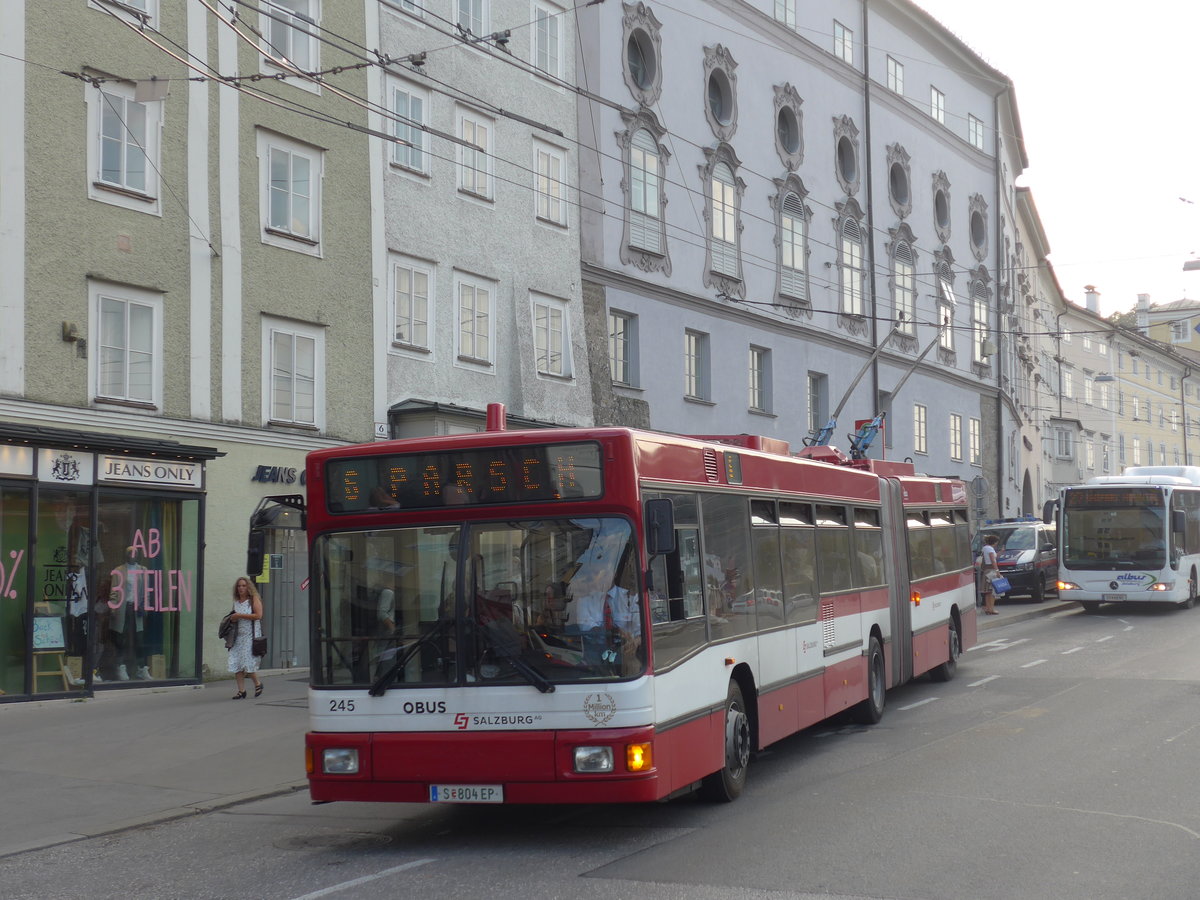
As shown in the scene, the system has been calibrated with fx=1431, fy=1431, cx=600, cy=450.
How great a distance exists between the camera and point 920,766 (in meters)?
11.1

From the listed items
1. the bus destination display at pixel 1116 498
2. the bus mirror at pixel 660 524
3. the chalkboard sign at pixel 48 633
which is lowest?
the chalkboard sign at pixel 48 633

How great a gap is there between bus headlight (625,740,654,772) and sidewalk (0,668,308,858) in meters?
4.07

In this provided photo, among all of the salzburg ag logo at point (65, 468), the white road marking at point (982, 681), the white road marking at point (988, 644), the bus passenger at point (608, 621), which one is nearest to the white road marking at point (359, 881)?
the bus passenger at point (608, 621)

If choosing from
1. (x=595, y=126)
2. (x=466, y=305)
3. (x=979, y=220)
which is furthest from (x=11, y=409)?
(x=979, y=220)

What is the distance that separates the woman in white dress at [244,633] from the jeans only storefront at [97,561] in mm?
1605

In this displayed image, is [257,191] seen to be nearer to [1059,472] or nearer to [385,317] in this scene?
[385,317]

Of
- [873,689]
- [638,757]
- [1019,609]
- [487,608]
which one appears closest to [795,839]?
[638,757]

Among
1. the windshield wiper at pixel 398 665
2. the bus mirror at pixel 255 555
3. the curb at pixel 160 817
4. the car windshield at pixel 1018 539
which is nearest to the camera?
the windshield wiper at pixel 398 665

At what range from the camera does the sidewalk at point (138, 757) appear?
10.6m

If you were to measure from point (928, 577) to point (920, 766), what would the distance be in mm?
6264

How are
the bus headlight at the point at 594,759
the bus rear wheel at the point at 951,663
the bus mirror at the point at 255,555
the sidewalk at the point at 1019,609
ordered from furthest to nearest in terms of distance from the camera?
the sidewalk at the point at 1019,609
the bus rear wheel at the point at 951,663
the bus mirror at the point at 255,555
the bus headlight at the point at 594,759

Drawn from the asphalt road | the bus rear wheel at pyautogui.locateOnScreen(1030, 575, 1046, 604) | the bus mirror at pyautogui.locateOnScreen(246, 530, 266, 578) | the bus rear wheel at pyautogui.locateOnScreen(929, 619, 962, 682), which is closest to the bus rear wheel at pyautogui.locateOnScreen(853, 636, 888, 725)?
the asphalt road

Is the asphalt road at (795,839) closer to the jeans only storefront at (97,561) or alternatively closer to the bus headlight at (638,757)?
the bus headlight at (638,757)

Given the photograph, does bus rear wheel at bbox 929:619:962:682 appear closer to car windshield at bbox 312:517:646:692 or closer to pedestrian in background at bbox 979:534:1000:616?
car windshield at bbox 312:517:646:692
